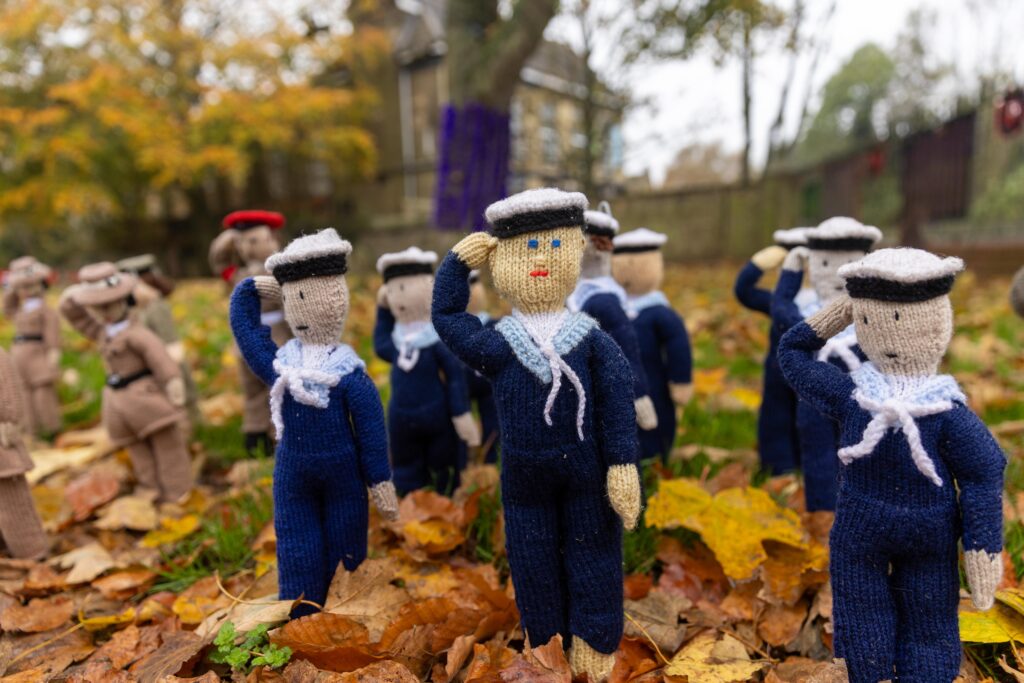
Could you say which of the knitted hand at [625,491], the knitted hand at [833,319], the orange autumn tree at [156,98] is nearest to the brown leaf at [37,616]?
the knitted hand at [625,491]

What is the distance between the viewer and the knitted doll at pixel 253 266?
11.5ft

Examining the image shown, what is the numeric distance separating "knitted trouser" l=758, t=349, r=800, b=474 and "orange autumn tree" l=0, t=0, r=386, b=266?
1222cm

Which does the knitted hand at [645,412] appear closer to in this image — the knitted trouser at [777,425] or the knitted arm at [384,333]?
the knitted trouser at [777,425]

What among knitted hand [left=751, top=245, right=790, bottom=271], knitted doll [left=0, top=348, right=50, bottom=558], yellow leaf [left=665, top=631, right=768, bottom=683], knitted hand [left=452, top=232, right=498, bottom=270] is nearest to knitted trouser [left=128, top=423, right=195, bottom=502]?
knitted doll [left=0, top=348, right=50, bottom=558]

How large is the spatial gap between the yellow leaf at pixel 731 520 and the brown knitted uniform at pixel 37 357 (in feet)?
13.0

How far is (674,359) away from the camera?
329 cm

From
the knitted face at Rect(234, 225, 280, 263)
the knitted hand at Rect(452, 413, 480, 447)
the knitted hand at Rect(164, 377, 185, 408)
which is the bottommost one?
the knitted hand at Rect(452, 413, 480, 447)

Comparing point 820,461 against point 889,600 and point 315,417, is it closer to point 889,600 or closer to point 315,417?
point 889,600

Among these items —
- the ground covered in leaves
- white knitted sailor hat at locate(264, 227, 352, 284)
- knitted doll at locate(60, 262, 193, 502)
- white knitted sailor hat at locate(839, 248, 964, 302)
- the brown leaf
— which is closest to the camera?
white knitted sailor hat at locate(839, 248, 964, 302)

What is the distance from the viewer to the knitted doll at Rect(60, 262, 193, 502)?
10.8 ft

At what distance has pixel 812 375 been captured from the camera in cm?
183

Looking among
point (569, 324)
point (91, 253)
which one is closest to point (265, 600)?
point (569, 324)

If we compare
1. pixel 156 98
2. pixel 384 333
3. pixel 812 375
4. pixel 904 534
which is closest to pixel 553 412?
pixel 812 375

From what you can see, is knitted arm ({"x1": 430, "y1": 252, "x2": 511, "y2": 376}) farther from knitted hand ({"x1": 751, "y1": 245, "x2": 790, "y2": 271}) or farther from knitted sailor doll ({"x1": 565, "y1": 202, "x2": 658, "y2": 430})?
knitted hand ({"x1": 751, "y1": 245, "x2": 790, "y2": 271})
